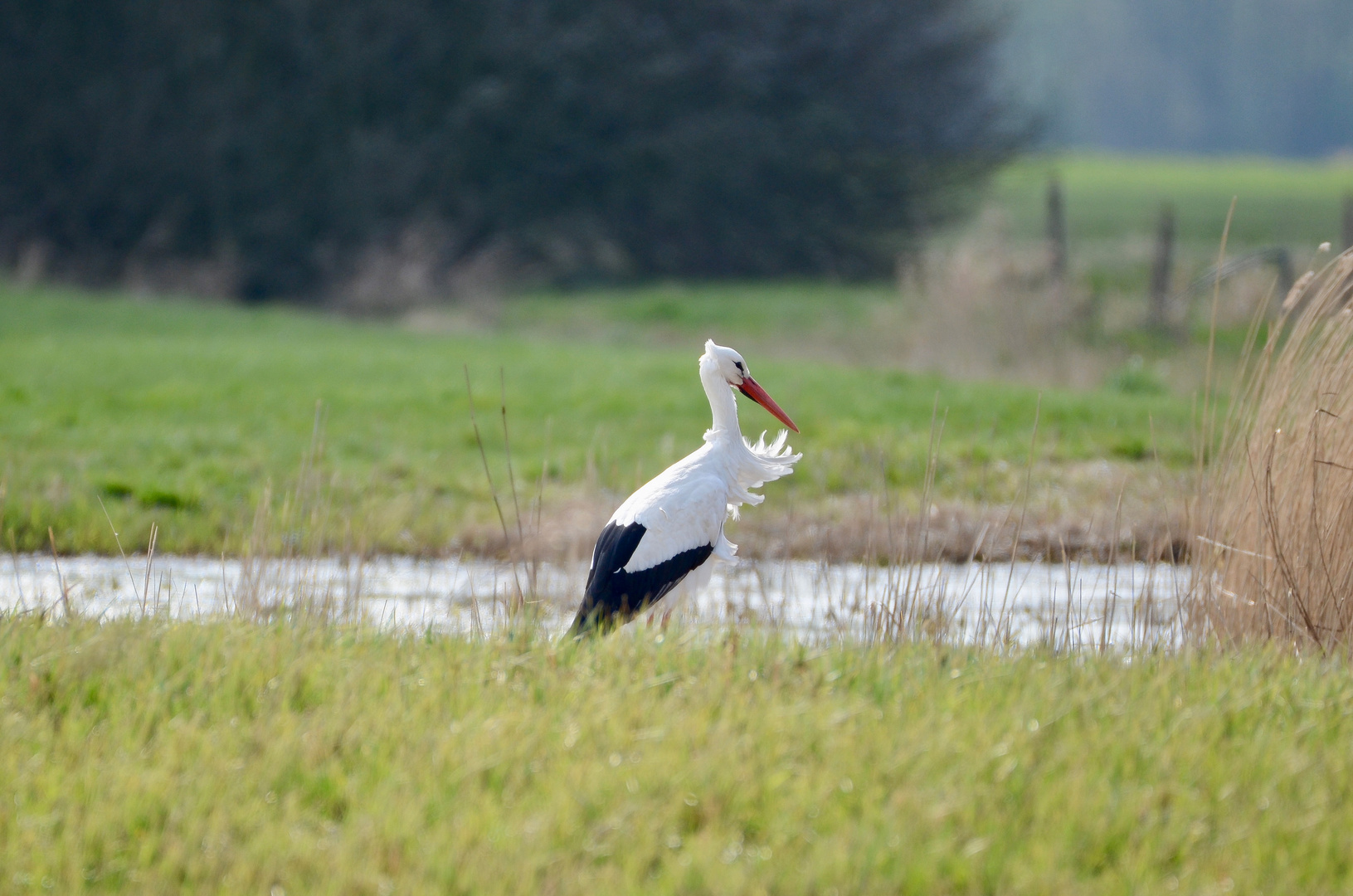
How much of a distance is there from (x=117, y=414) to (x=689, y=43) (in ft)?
67.5

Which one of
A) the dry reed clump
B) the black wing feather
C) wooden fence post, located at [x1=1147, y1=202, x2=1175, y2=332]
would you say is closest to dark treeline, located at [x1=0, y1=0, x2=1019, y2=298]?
wooden fence post, located at [x1=1147, y1=202, x2=1175, y2=332]

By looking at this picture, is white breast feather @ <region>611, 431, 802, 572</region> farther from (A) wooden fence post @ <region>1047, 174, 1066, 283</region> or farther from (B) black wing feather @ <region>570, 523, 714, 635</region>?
(A) wooden fence post @ <region>1047, 174, 1066, 283</region>

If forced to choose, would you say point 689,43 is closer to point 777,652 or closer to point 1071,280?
point 1071,280

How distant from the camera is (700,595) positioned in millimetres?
7223

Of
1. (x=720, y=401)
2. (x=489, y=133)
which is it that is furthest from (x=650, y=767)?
(x=489, y=133)

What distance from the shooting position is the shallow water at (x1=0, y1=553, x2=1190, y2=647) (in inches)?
206

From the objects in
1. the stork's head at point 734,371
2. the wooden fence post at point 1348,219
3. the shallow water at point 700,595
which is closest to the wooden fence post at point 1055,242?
the wooden fence post at point 1348,219

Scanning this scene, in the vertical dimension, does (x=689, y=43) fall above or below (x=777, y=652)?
above

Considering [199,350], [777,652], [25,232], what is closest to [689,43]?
[25,232]

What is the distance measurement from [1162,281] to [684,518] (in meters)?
14.2

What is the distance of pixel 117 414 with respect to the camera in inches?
441

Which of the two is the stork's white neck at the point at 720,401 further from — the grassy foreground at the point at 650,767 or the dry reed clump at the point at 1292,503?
the dry reed clump at the point at 1292,503

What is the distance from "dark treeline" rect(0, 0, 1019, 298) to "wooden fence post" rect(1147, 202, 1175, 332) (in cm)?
1279

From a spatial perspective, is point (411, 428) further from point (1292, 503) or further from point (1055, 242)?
point (1055, 242)
